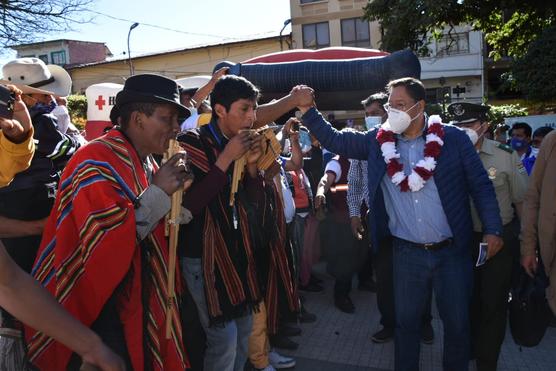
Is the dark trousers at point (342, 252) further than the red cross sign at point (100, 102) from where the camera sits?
Yes

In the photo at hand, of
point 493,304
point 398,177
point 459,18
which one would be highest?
point 459,18

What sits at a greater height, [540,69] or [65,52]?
[65,52]

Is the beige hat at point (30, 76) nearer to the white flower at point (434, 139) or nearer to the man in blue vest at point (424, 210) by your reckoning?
the man in blue vest at point (424, 210)

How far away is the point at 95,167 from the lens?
1849 millimetres

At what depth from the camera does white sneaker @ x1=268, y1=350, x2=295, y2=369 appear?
3.67 m

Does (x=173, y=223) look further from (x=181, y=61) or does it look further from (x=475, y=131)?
(x=181, y=61)

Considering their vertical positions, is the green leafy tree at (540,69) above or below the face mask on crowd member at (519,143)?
above

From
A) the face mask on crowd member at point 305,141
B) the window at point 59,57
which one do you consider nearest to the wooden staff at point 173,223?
the face mask on crowd member at point 305,141

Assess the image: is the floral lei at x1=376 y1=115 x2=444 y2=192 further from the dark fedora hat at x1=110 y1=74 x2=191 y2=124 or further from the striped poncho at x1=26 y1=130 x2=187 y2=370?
the striped poncho at x1=26 y1=130 x2=187 y2=370

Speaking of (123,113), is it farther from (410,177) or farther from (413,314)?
(413,314)

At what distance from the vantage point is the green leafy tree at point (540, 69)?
41.3 ft

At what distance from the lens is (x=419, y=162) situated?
3.02 metres

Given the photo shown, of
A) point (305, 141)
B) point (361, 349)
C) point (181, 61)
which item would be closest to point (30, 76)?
point (361, 349)

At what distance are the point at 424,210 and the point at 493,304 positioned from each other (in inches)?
34.5
